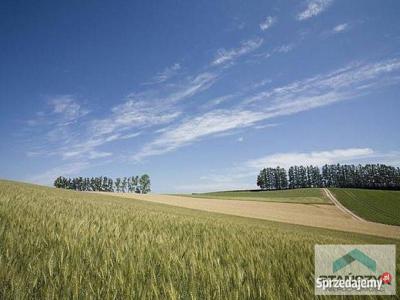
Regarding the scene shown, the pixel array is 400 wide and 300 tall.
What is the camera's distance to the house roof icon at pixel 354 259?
3144 millimetres

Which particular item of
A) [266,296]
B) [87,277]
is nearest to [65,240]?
[87,277]

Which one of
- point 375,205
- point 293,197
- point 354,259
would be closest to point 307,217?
point 375,205

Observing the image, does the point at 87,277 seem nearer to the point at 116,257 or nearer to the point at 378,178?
the point at 116,257

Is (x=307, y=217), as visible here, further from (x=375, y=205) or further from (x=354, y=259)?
(x=354, y=259)

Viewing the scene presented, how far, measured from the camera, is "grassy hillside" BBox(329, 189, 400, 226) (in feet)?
181

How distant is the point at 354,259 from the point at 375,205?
82.6 meters

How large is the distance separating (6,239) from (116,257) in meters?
1.43

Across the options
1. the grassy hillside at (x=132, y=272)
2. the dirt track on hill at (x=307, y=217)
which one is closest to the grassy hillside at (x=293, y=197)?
the dirt track on hill at (x=307, y=217)

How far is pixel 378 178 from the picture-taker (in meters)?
182

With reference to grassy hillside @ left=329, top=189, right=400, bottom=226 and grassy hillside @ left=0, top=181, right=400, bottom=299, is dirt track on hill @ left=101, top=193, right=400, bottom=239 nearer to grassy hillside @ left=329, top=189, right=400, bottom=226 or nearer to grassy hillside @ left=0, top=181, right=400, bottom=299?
grassy hillside @ left=329, top=189, right=400, bottom=226

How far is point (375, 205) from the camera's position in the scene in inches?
2810

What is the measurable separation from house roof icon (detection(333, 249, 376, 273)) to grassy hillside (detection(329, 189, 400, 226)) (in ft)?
189

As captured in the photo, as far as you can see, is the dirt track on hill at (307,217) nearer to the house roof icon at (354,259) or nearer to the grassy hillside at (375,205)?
the grassy hillside at (375,205)

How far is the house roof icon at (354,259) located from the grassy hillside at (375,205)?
57720mm
